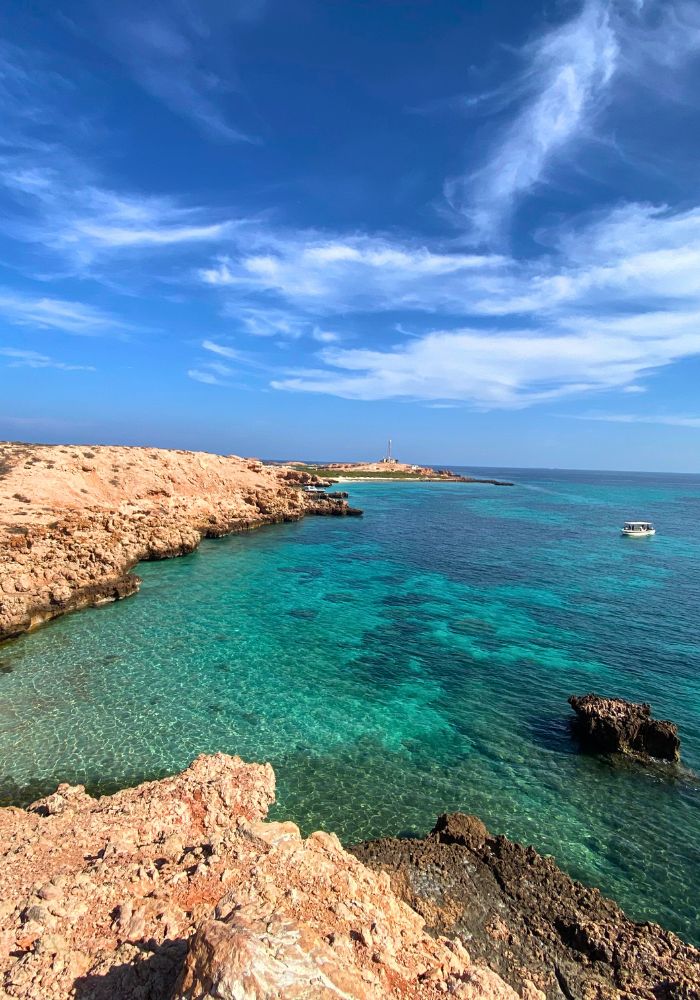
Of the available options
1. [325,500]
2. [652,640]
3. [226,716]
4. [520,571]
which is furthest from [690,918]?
[325,500]

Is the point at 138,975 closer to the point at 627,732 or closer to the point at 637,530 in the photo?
the point at 627,732

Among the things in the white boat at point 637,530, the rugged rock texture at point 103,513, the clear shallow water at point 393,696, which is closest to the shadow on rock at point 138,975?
the clear shallow water at point 393,696

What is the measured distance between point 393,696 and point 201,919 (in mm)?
12944

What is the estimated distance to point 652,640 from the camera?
24.7 m

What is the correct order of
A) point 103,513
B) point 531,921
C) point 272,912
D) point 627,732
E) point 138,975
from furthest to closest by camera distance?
point 103,513
point 627,732
point 531,921
point 272,912
point 138,975

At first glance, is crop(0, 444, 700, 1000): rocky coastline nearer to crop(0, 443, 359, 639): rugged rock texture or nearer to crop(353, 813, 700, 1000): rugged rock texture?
crop(353, 813, 700, 1000): rugged rock texture

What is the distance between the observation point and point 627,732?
601 inches

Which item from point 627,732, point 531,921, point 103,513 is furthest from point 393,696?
point 103,513

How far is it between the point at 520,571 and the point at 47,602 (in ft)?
112

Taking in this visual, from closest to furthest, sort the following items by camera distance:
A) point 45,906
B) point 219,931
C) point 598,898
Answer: point 219,931, point 45,906, point 598,898

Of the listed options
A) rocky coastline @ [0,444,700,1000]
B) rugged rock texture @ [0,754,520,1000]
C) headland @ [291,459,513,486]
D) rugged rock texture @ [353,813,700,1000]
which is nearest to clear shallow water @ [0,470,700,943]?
rugged rock texture @ [353,813,700,1000]

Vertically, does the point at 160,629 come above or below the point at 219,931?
below

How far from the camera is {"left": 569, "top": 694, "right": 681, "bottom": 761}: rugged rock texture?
49.1 feet

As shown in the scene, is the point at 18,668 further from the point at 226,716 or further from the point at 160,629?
the point at 226,716
